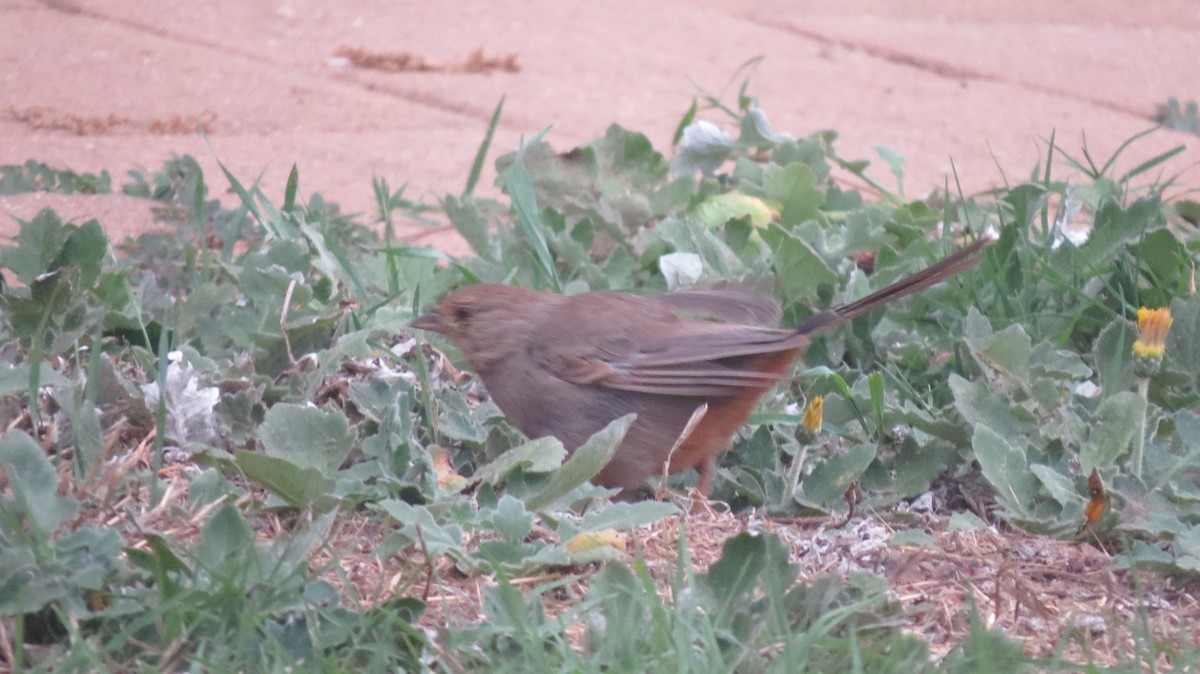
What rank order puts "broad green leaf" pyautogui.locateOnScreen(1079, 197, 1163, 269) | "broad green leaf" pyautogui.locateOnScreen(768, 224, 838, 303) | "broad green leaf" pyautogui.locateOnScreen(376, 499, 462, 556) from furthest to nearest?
"broad green leaf" pyautogui.locateOnScreen(768, 224, 838, 303) → "broad green leaf" pyautogui.locateOnScreen(1079, 197, 1163, 269) → "broad green leaf" pyautogui.locateOnScreen(376, 499, 462, 556)

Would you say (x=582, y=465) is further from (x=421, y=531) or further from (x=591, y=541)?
(x=421, y=531)

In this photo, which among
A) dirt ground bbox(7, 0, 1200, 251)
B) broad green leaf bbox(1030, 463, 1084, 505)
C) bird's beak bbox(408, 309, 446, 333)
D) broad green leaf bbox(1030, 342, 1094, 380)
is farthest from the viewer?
dirt ground bbox(7, 0, 1200, 251)

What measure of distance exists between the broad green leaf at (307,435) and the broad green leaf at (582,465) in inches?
17.1

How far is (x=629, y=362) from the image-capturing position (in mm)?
3578

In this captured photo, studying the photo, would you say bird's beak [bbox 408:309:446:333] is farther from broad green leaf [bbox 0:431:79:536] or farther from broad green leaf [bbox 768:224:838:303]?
broad green leaf [bbox 0:431:79:536]

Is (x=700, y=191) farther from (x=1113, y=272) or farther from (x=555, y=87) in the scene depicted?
(x=555, y=87)

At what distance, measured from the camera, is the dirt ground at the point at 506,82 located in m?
6.05

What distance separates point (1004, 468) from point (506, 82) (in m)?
4.35

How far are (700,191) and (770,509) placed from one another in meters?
1.96

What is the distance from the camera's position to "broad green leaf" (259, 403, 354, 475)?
3.14 meters

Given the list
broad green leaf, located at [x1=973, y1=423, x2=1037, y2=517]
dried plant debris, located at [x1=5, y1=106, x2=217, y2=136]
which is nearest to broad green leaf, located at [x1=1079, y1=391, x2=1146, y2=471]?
broad green leaf, located at [x1=973, y1=423, x2=1037, y2=517]

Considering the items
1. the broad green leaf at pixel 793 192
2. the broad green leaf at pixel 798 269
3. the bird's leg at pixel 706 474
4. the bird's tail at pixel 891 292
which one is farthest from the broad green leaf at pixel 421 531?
the broad green leaf at pixel 793 192

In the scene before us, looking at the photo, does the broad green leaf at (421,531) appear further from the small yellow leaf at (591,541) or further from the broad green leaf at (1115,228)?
the broad green leaf at (1115,228)

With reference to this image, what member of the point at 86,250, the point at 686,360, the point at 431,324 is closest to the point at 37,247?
the point at 86,250
